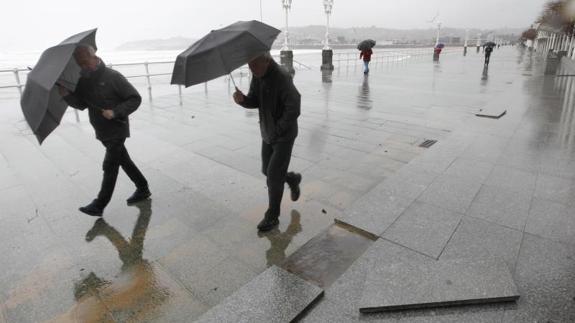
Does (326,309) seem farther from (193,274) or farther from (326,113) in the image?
(326,113)

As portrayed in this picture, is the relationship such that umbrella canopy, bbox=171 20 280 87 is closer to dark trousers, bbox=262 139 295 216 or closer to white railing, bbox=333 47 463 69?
dark trousers, bbox=262 139 295 216

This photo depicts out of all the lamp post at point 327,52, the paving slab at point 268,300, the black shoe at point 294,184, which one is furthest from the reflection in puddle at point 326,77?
the paving slab at point 268,300

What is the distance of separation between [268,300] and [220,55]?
1.83 m

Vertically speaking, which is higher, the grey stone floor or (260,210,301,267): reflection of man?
the grey stone floor

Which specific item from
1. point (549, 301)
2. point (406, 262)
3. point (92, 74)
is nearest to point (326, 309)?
point (406, 262)

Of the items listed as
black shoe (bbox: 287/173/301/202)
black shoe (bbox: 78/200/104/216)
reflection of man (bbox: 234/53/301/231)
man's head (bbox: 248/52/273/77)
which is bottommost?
black shoe (bbox: 78/200/104/216)

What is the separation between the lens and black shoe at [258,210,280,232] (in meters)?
3.46

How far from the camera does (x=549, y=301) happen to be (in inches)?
94.1

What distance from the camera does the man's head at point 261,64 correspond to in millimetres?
2943

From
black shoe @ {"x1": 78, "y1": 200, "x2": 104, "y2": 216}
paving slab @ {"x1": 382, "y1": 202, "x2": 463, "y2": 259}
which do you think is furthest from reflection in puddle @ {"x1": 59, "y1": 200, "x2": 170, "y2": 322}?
paving slab @ {"x1": 382, "y1": 202, "x2": 463, "y2": 259}

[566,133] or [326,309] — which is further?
[566,133]

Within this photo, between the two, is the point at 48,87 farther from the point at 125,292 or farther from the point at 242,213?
the point at 242,213

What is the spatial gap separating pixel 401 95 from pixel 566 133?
5.41 meters

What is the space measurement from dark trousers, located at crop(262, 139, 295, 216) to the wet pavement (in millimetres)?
334
